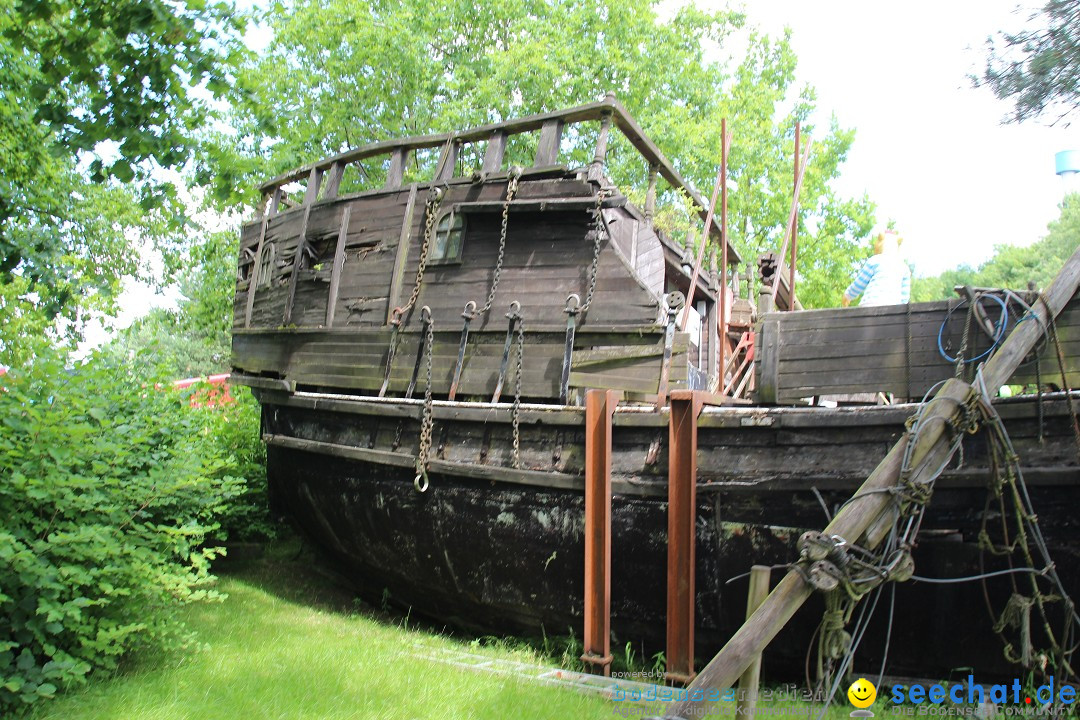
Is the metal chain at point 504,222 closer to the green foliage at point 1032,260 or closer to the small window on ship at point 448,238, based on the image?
the small window on ship at point 448,238

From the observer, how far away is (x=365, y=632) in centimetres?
631

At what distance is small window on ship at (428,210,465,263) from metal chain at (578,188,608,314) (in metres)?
1.24

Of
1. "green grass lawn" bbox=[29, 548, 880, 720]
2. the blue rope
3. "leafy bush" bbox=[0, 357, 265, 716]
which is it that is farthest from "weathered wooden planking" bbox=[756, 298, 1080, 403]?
"leafy bush" bbox=[0, 357, 265, 716]

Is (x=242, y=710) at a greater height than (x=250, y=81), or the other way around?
(x=250, y=81)

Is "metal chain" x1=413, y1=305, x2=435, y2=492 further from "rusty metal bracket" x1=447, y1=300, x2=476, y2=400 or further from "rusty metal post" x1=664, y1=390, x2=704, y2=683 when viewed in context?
"rusty metal post" x1=664, y1=390, x2=704, y2=683

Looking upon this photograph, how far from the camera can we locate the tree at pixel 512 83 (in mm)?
16641

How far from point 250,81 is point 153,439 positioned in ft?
9.13

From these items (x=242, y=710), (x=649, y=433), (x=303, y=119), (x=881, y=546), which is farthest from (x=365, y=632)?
(x=303, y=119)

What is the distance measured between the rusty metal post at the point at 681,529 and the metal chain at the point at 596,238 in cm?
129

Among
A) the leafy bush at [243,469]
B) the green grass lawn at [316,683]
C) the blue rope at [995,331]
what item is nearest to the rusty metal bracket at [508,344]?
the green grass lawn at [316,683]

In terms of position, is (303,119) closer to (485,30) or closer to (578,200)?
(485,30)

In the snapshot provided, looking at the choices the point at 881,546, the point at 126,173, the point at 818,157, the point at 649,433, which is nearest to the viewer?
the point at 881,546

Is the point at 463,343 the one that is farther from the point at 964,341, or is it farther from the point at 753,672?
the point at 753,672

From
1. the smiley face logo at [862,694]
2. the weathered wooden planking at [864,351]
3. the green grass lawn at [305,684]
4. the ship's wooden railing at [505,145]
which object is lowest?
the green grass lawn at [305,684]
